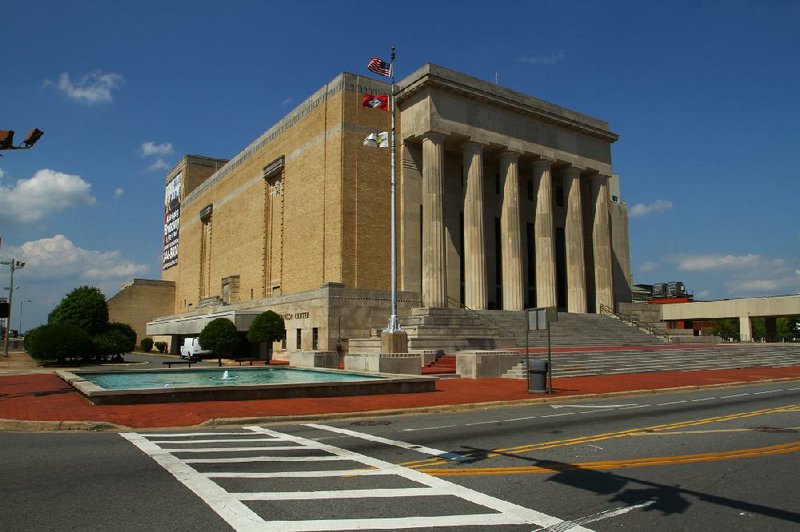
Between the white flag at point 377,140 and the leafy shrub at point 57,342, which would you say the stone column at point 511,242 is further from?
the leafy shrub at point 57,342

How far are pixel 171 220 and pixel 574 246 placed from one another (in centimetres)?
6371

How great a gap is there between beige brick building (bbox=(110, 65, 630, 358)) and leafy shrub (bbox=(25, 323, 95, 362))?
A: 36.1ft

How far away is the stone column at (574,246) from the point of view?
5122 centimetres

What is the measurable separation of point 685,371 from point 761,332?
4106 inches

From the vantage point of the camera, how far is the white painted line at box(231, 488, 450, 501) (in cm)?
730

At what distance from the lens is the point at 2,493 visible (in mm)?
7523

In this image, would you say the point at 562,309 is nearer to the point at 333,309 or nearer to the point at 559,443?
the point at 333,309

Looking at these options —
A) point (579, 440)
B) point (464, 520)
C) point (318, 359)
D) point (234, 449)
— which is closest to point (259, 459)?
point (234, 449)

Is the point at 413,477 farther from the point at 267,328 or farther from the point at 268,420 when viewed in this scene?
the point at 267,328

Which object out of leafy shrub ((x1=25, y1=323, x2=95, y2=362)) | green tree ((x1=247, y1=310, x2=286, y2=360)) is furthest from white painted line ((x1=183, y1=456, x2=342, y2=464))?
leafy shrub ((x1=25, y1=323, x2=95, y2=362))

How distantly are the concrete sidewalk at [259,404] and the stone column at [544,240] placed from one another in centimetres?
2159

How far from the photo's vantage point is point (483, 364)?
90.6ft

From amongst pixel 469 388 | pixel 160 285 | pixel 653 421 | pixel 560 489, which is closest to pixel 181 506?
pixel 560 489

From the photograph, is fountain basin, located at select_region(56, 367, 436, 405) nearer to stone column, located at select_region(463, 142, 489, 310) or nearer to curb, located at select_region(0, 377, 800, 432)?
curb, located at select_region(0, 377, 800, 432)
